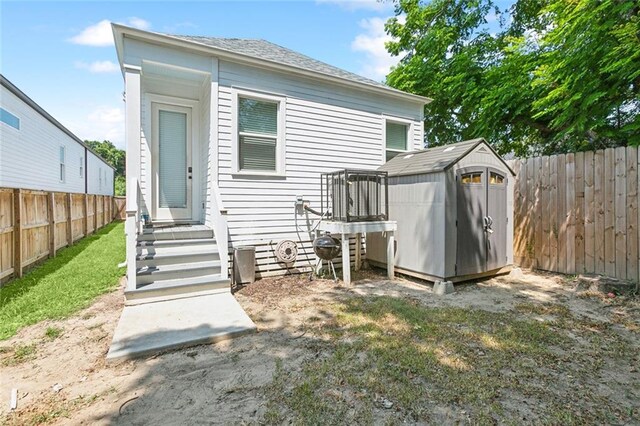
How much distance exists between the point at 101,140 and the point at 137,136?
5328 centimetres

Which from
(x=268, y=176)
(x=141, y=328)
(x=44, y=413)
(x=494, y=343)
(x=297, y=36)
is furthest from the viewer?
(x=297, y=36)

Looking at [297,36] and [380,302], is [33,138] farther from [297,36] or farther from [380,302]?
[380,302]

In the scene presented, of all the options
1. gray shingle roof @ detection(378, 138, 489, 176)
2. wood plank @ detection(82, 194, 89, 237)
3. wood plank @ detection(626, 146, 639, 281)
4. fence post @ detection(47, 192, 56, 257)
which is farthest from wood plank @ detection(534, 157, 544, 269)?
wood plank @ detection(82, 194, 89, 237)

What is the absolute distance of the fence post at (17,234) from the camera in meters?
5.23

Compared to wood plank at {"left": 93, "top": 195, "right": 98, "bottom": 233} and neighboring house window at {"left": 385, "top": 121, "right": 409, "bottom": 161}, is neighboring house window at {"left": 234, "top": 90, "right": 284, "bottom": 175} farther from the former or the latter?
wood plank at {"left": 93, "top": 195, "right": 98, "bottom": 233}

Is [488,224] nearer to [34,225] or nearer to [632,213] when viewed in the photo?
[632,213]

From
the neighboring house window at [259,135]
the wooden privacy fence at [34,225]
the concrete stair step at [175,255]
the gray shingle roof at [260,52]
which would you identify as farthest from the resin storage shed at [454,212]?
the wooden privacy fence at [34,225]

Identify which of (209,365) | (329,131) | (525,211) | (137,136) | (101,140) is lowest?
(209,365)

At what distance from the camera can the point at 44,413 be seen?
2033 mm

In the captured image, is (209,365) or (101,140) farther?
(101,140)

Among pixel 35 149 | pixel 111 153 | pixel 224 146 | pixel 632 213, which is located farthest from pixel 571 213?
pixel 111 153

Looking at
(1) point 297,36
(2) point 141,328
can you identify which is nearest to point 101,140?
(1) point 297,36

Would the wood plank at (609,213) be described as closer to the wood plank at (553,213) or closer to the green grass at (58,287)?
the wood plank at (553,213)

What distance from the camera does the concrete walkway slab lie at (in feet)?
9.58
